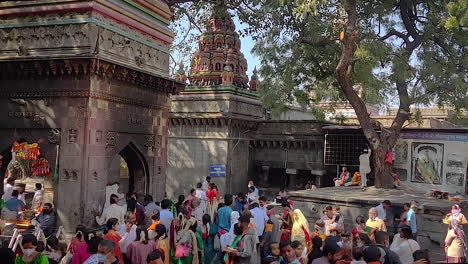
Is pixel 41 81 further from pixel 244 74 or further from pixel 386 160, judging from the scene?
pixel 244 74

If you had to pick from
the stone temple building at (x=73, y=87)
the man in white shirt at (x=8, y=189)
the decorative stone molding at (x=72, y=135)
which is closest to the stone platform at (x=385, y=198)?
the stone temple building at (x=73, y=87)

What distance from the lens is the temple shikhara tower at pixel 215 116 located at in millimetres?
22297

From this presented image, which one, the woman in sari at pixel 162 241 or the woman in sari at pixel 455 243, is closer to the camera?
the woman in sari at pixel 162 241

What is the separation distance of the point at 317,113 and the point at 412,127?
420 centimetres

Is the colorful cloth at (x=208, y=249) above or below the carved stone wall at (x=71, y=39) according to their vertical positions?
below

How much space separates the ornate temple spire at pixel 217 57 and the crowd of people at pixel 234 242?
43.6 ft

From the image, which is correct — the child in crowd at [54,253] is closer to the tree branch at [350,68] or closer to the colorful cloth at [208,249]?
the colorful cloth at [208,249]

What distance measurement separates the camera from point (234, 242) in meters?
7.18

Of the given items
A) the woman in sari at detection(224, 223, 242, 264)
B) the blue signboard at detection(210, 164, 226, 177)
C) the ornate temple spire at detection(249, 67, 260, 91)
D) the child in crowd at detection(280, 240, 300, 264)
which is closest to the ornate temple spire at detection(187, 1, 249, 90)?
the ornate temple spire at detection(249, 67, 260, 91)

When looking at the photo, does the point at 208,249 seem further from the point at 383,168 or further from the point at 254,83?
the point at 254,83

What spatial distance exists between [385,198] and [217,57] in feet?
40.2

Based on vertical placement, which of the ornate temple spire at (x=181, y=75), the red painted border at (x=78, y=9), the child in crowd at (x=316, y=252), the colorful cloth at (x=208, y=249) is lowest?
the colorful cloth at (x=208, y=249)

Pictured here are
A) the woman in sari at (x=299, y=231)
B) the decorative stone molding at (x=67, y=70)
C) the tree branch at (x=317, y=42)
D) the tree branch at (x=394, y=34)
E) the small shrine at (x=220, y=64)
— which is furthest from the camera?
the small shrine at (x=220, y=64)

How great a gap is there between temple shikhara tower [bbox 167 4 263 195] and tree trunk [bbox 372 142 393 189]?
25.4 feet
